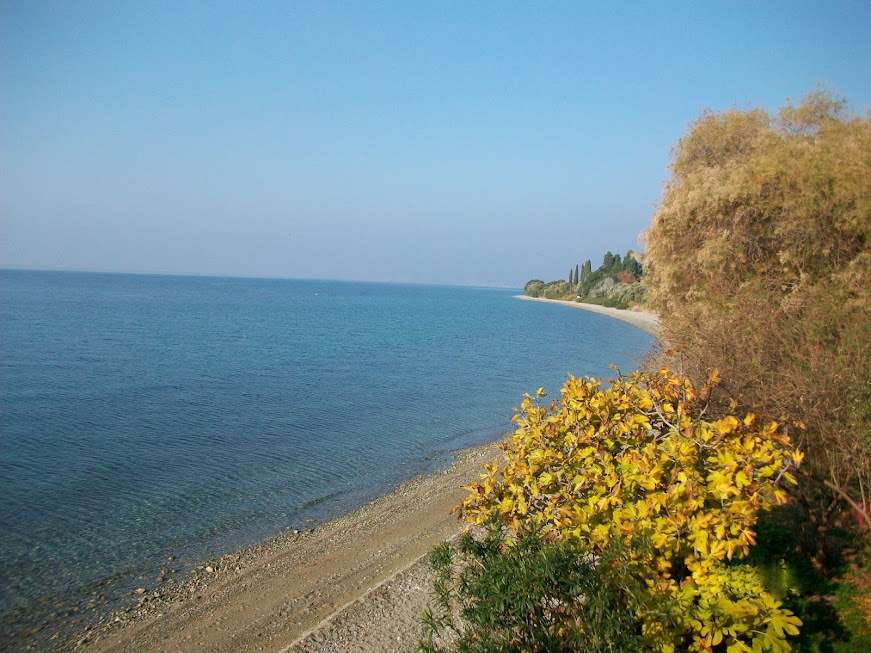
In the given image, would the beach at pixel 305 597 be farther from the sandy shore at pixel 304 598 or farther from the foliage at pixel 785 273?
the foliage at pixel 785 273

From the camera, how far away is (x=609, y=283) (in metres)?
135

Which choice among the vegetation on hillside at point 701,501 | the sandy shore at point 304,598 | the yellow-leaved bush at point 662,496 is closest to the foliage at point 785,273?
the vegetation on hillside at point 701,501

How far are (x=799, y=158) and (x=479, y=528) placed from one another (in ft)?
35.0

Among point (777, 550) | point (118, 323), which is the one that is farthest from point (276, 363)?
point (777, 550)

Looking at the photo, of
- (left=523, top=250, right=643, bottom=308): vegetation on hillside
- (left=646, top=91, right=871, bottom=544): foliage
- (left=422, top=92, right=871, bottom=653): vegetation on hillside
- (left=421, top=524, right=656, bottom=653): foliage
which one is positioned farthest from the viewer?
(left=523, top=250, right=643, bottom=308): vegetation on hillside

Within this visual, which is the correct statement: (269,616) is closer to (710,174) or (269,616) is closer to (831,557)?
(831,557)

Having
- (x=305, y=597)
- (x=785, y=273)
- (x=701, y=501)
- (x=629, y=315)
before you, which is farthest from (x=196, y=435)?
(x=629, y=315)

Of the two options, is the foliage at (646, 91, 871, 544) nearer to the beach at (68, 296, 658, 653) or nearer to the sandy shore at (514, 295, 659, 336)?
the beach at (68, 296, 658, 653)

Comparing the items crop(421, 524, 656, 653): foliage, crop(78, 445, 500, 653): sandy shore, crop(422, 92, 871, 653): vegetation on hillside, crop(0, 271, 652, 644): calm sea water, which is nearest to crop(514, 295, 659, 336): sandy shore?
crop(0, 271, 652, 644): calm sea water

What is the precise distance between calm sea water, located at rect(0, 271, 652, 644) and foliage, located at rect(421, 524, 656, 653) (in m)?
9.16

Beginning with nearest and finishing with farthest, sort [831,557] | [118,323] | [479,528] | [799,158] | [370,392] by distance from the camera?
[831,557] → [479,528] → [799,158] → [370,392] → [118,323]

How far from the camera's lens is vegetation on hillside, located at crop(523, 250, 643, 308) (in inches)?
4520

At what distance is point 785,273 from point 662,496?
10.4 meters

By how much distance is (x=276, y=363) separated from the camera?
134 feet
